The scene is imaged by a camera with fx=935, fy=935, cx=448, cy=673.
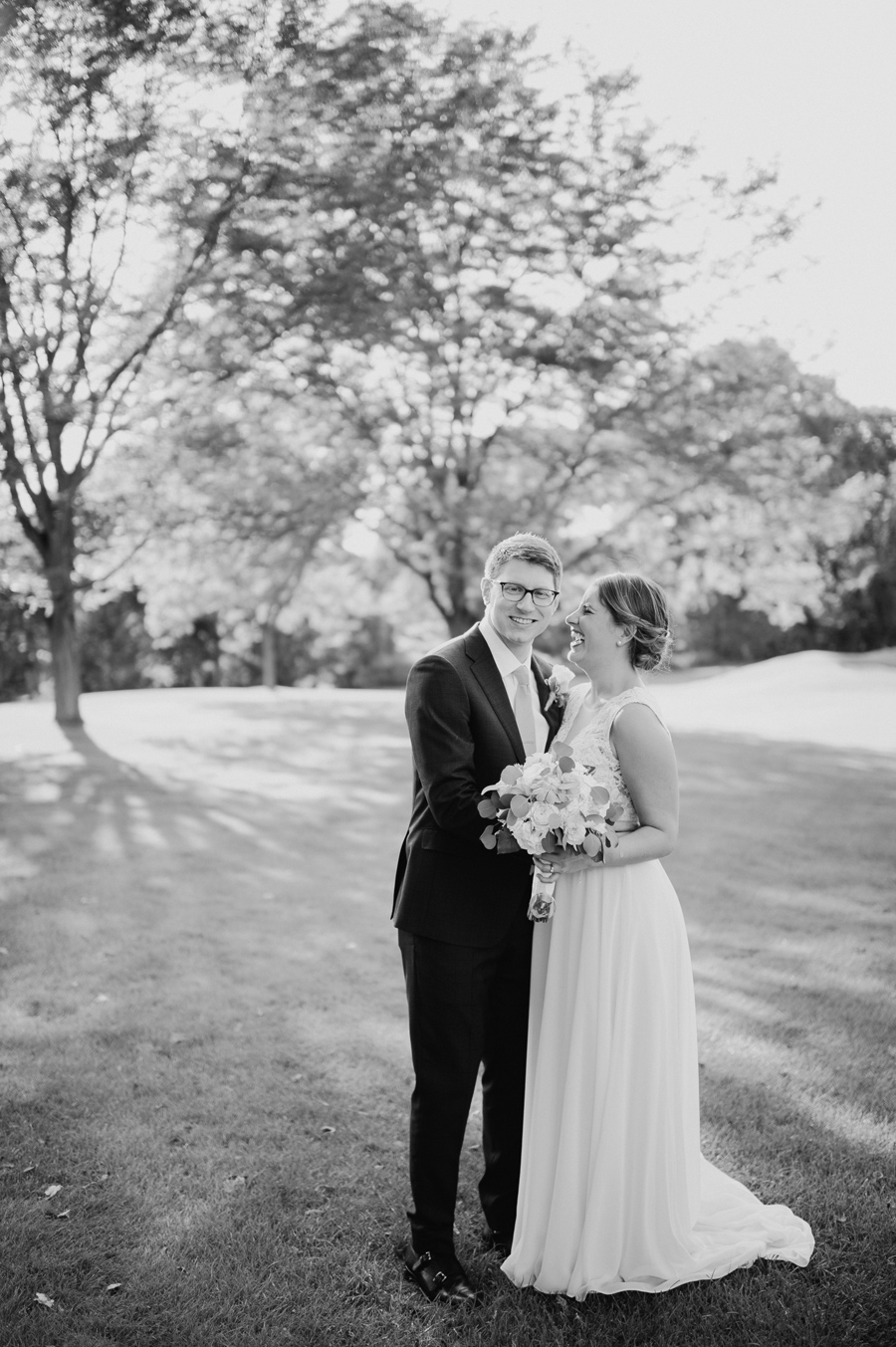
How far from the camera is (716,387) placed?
16.9 m

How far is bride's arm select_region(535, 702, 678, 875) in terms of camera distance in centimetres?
354

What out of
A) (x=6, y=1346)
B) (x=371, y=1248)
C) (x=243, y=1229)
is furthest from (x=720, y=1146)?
(x=6, y=1346)

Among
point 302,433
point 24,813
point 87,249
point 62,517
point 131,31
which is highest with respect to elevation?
point 131,31

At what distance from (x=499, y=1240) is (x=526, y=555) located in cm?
291

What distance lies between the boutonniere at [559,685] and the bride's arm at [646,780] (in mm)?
446

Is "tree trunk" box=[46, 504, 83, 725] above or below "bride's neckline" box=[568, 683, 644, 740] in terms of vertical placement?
above

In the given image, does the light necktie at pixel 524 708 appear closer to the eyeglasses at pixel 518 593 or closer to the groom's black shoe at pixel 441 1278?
the eyeglasses at pixel 518 593

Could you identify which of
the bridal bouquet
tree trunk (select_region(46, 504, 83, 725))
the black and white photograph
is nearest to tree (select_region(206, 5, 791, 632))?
the black and white photograph

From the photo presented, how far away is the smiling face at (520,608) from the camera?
144 inches

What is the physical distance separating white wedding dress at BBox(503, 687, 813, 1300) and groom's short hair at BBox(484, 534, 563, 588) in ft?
1.96

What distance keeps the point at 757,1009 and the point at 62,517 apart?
1369 cm

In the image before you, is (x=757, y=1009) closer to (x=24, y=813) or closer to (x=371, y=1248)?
(x=371, y=1248)

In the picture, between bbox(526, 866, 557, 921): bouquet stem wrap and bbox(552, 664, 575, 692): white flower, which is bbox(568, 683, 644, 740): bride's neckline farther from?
bbox(526, 866, 557, 921): bouquet stem wrap

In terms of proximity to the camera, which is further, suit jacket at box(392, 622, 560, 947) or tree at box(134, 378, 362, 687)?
tree at box(134, 378, 362, 687)
